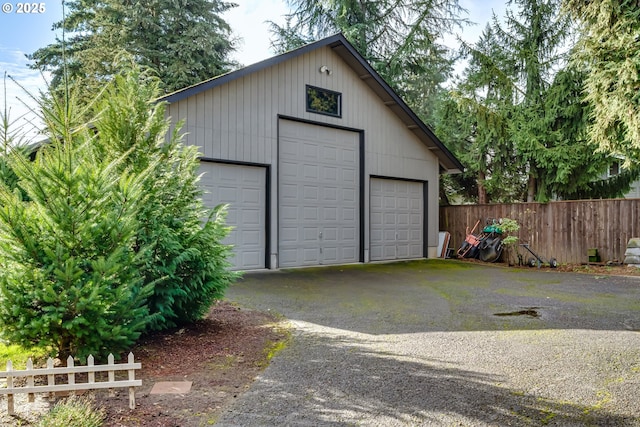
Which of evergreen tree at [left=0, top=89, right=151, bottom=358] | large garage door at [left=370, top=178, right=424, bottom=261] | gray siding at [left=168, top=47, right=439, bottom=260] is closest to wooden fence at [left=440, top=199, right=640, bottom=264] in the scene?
large garage door at [left=370, top=178, right=424, bottom=261]

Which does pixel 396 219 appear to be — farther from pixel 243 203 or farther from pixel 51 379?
pixel 51 379

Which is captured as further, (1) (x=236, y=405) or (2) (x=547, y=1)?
(2) (x=547, y=1)

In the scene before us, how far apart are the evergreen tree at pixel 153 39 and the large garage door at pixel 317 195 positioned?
8.80m

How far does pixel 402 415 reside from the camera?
2.78 metres

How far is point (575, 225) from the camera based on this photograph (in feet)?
37.9

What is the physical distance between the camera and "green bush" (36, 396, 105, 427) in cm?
251

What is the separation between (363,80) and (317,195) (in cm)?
340

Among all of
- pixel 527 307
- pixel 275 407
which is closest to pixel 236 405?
pixel 275 407

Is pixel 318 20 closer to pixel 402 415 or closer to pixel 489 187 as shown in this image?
pixel 489 187

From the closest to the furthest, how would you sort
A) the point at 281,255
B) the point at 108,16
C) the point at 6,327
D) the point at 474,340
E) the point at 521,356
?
the point at 6,327, the point at 521,356, the point at 474,340, the point at 281,255, the point at 108,16

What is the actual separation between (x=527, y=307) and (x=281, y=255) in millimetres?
5332

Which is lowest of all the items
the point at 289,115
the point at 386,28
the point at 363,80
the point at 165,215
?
the point at 165,215

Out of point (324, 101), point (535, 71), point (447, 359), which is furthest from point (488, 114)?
point (447, 359)

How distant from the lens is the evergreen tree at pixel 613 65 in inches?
347
